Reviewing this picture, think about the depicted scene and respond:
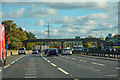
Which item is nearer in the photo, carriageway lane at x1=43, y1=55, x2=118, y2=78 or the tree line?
carriageway lane at x1=43, y1=55, x2=118, y2=78

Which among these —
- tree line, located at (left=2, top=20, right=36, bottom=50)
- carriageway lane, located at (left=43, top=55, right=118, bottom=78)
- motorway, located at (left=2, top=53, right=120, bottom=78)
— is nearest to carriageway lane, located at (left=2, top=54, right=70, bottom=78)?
motorway, located at (left=2, top=53, right=120, bottom=78)

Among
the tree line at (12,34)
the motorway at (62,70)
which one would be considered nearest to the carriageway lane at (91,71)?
the motorway at (62,70)

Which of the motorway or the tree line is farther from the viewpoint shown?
the tree line

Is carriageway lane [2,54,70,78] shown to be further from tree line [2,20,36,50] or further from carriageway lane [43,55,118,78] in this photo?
tree line [2,20,36,50]

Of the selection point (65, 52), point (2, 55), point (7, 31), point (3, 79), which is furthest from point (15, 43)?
point (3, 79)

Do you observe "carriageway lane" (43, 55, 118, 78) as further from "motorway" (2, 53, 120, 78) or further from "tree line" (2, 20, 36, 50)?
"tree line" (2, 20, 36, 50)

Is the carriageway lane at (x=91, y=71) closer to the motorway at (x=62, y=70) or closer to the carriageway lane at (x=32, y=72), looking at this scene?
the motorway at (x=62, y=70)

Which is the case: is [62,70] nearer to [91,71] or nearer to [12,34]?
[91,71]

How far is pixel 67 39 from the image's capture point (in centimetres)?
13362

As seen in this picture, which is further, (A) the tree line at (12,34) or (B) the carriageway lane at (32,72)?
(A) the tree line at (12,34)

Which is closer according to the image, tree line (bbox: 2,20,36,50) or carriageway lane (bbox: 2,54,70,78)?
carriageway lane (bbox: 2,54,70,78)

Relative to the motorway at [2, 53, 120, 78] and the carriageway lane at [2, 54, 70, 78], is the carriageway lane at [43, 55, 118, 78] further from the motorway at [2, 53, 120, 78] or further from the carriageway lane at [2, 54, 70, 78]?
the carriageway lane at [2, 54, 70, 78]

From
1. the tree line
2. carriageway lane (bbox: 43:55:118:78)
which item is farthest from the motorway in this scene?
the tree line

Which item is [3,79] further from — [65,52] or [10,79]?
[65,52]
